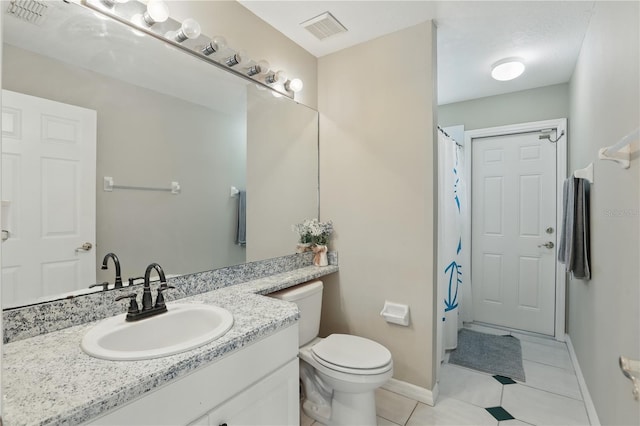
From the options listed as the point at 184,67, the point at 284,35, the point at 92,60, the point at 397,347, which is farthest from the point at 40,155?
the point at 397,347

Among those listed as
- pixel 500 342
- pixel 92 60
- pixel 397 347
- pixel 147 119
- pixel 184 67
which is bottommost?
pixel 500 342

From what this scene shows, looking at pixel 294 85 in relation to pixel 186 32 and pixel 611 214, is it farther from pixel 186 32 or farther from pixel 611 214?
pixel 611 214

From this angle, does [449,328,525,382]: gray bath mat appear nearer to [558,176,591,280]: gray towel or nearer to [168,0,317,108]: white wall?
[558,176,591,280]: gray towel

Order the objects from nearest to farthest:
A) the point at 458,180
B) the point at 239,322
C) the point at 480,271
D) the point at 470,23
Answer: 1. the point at 239,322
2. the point at 470,23
3. the point at 458,180
4. the point at 480,271

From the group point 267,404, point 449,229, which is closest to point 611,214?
point 449,229

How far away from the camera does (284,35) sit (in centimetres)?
225

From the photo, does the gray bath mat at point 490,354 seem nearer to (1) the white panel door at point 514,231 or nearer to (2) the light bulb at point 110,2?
(1) the white panel door at point 514,231

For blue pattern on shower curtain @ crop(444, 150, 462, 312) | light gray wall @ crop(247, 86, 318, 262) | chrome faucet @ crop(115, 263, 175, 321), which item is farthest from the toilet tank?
blue pattern on shower curtain @ crop(444, 150, 462, 312)

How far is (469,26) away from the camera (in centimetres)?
214

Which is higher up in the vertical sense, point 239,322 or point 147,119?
point 147,119

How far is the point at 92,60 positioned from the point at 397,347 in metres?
2.31

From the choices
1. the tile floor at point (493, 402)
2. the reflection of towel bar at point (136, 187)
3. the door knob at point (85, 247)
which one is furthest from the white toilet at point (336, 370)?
the door knob at point (85, 247)

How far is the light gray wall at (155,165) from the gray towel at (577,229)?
2084 mm

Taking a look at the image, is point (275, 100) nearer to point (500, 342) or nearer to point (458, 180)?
point (458, 180)
